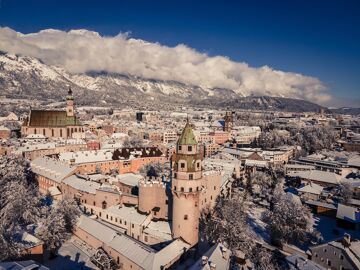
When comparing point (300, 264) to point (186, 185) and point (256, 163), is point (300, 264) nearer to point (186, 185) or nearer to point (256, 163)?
point (186, 185)

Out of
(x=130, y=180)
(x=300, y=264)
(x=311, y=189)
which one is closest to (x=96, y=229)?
(x=130, y=180)

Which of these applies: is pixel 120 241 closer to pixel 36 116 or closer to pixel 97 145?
pixel 97 145

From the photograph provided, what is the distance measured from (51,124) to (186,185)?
110337 mm

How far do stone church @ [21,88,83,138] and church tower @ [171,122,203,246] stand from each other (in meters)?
105

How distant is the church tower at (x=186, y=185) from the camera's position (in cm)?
5128

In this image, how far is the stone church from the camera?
14612 centimetres

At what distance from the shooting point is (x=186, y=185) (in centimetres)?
5141

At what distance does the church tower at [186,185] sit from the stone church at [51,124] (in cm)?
10481

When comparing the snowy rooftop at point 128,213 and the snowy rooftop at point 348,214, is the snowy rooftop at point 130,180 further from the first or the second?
the snowy rooftop at point 348,214

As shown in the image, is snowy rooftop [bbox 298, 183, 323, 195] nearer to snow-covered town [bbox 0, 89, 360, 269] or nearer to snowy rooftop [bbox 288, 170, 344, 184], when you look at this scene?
snow-covered town [bbox 0, 89, 360, 269]

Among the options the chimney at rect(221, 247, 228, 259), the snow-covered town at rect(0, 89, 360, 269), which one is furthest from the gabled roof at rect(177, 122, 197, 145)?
the chimney at rect(221, 247, 228, 259)

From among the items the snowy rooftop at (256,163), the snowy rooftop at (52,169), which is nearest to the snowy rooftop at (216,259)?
the snowy rooftop at (52,169)

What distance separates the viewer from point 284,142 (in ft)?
591

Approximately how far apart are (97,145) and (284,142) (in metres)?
99.5
